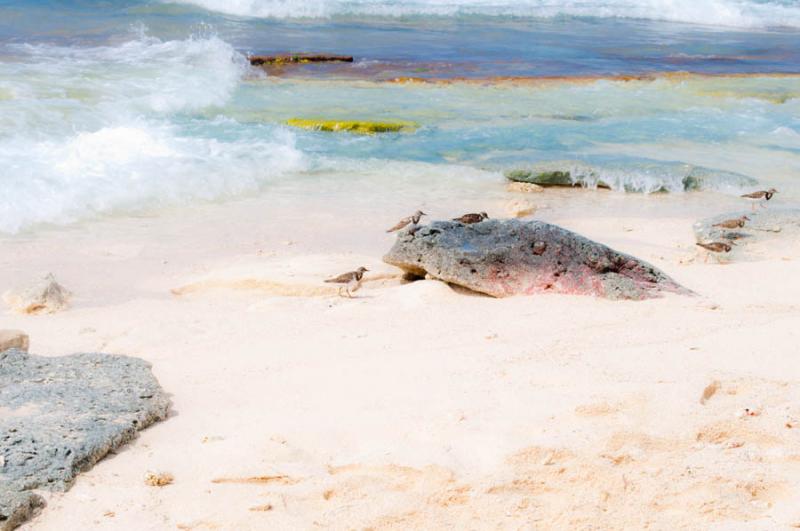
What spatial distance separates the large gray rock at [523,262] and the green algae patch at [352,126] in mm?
6501

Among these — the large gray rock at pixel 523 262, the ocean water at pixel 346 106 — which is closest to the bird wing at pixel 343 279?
the large gray rock at pixel 523 262

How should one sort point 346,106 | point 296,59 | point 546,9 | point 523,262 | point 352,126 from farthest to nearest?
point 546,9, point 296,59, point 346,106, point 352,126, point 523,262

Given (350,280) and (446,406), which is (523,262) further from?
(446,406)

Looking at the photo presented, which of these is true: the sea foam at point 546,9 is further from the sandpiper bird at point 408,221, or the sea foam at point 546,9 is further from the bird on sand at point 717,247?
the bird on sand at point 717,247

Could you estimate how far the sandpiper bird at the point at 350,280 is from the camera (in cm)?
640

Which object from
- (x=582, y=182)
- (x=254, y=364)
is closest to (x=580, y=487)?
(x=254, y=364)

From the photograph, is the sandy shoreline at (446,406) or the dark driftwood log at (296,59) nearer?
the sandy shoreline at (446,406)

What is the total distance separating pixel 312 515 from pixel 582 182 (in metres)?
7.84

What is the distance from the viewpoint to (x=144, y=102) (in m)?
13.4

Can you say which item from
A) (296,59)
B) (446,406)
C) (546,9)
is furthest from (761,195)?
(546,9)

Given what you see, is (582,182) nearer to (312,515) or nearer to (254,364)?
(254,364)

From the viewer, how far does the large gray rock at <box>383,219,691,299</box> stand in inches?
239

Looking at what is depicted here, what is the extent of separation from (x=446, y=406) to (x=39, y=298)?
3.42 meters

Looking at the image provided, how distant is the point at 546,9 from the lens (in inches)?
1255
